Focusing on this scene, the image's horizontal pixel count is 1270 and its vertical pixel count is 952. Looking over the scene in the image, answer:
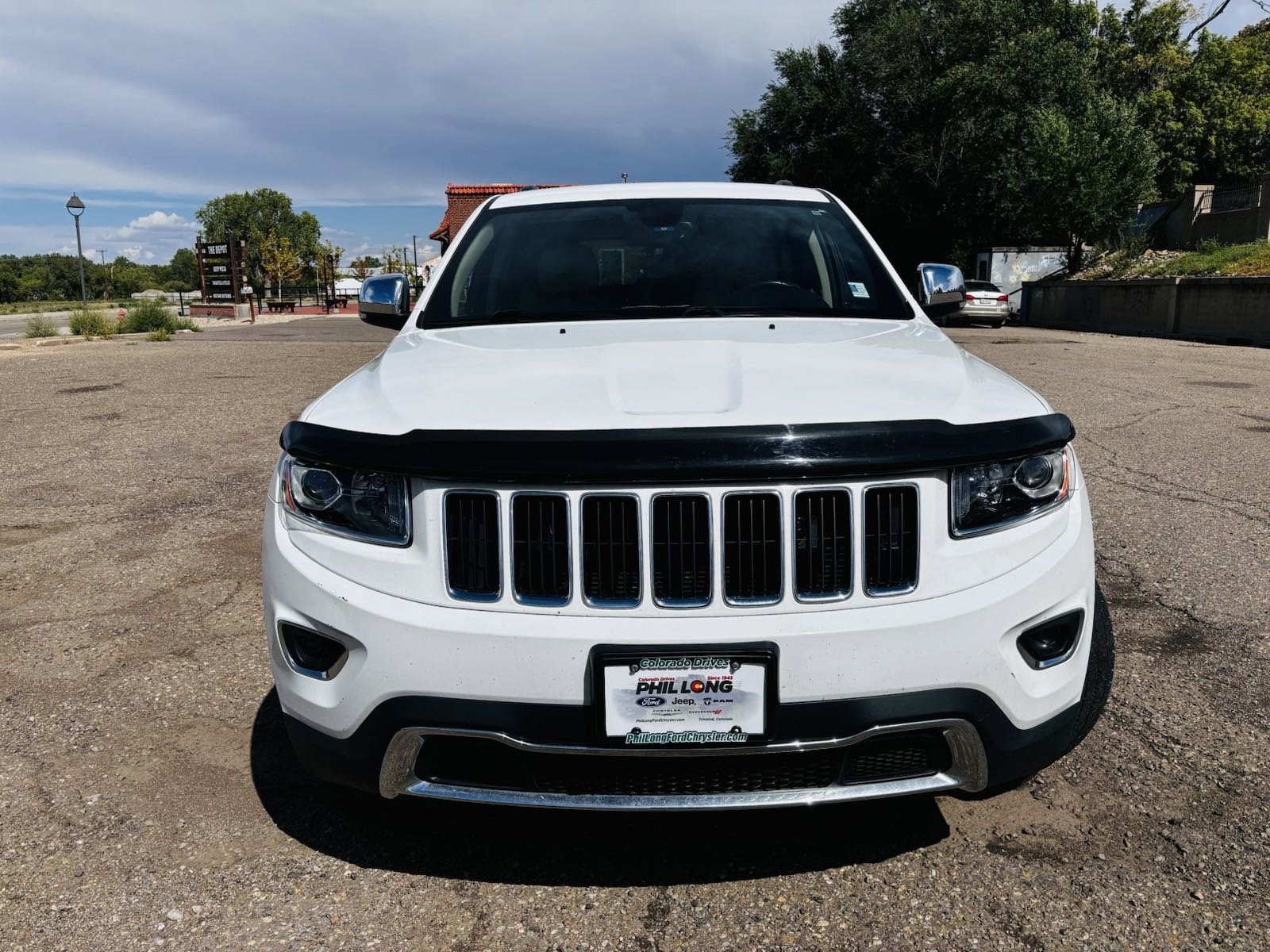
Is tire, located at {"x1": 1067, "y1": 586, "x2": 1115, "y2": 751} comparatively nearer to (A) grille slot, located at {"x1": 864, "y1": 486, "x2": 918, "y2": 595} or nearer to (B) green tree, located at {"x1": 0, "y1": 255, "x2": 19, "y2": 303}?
(A) grille slot, located at {"x1": 864, "y1": 486, "x2": 918, "y2": 595}

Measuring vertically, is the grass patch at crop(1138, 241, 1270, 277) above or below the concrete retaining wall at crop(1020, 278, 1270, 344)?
above

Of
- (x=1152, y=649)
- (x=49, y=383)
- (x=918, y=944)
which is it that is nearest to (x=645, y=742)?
(x=918, y=944)

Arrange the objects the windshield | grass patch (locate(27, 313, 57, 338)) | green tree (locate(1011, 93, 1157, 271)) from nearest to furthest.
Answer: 1. the windshield
2. grass patch (locate(27, 313, 57, 338))
3. green tree (locate(1011, 93, 1157, 271))

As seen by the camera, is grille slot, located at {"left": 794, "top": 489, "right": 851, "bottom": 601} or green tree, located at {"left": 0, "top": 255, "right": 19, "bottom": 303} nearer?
grille slot, located at {"left": 794, "top": 489, "right": 851, "bottom": 601}

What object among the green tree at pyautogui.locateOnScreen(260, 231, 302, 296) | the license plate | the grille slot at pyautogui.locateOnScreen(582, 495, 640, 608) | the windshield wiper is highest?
the green tree at pyautogui.locateOnScreen(260, 231, 302, 296)

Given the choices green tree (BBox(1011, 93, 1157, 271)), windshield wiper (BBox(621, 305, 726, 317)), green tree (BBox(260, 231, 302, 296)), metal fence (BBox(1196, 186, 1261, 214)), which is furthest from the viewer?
green tree (BBox(260, 231, 302, 296))

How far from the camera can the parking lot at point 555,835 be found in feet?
6.71

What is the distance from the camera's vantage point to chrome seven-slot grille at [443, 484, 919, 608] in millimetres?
1884

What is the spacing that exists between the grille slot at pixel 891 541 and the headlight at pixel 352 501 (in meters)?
0.91

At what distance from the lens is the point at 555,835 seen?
2.39 metres

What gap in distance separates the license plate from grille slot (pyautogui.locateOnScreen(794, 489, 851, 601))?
177mm

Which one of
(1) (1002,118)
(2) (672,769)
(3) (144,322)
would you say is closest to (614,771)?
(2) (672,769)

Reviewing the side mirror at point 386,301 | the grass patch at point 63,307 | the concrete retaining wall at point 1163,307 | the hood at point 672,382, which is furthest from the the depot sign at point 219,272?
the hood at point 672,382

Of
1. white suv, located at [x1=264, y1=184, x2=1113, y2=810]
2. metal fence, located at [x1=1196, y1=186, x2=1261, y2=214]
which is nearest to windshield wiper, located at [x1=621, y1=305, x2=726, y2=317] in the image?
white suv, located at [x1=264, y1=184, x2=1113, y2=810]
